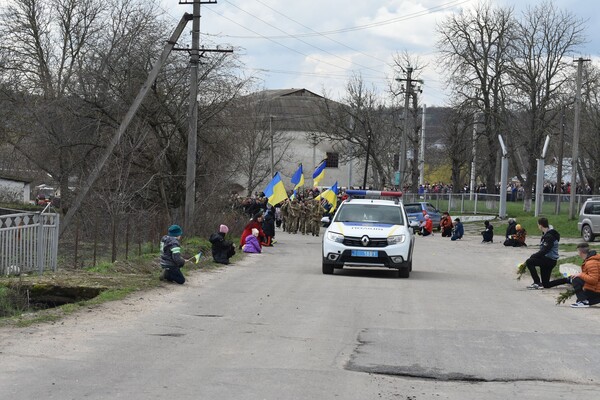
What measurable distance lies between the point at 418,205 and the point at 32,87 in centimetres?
2129

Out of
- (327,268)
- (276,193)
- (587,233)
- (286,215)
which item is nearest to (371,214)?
(327,268)

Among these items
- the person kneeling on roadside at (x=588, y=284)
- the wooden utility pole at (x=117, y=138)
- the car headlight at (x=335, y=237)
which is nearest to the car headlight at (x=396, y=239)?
the car headlight at (x=335, y=237)

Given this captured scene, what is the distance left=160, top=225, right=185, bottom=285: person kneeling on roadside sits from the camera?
15.9 meters

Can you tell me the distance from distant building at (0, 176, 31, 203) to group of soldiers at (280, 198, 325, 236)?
18755 millimetres

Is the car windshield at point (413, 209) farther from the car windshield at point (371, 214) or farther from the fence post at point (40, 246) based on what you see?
the fence post at point (40, 246)

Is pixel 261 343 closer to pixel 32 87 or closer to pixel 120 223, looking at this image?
pixel 120 223

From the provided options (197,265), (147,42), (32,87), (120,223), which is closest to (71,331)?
(197,265)

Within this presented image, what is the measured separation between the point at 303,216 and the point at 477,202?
18594 millimetres

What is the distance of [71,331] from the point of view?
1023cm

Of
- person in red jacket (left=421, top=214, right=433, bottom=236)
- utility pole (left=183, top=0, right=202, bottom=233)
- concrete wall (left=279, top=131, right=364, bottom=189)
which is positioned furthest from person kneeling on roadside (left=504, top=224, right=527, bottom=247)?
concrete wall (left=279, top=131, right=364, bottom=189)

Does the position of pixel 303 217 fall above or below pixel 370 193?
below

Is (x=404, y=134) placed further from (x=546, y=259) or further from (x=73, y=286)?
(x=73, y=286)

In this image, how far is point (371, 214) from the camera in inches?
835

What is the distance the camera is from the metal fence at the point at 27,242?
56.5ft
